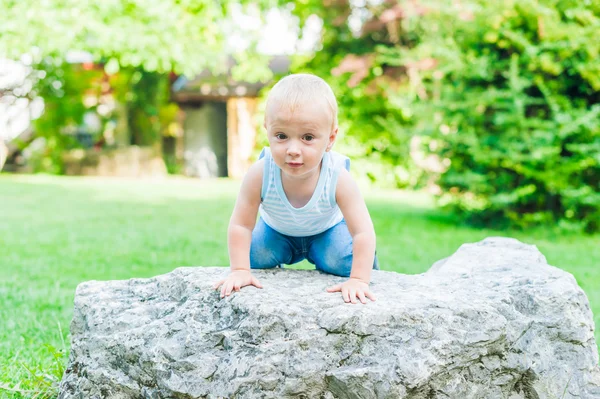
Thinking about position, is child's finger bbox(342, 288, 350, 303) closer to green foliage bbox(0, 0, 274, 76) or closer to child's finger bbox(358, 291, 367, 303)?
child's finger bbox(358, 291, 367, 303)

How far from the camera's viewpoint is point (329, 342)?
2.56 metres

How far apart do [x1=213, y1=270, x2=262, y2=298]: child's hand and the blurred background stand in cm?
103

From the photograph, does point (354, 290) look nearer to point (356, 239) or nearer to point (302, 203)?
point (356, 239)

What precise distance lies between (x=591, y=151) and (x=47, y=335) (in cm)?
738

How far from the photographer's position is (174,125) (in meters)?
24.0

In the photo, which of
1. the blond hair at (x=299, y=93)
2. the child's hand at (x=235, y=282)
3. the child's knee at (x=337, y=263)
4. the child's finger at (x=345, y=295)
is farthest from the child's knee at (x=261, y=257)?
the blond hair at (x=299, y=93)

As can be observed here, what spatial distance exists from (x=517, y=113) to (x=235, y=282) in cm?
686

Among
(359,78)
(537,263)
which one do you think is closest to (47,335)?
(537,263)

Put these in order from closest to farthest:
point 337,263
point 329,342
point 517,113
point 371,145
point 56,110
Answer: point 329,342 → point 337,263 → point 517,113 → point 371,145 → point 56,110

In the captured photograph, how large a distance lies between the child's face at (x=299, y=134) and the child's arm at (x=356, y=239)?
1.01 ft

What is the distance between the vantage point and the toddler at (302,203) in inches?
112

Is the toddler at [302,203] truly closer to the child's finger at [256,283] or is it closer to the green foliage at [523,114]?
the child's finger at [256,283]

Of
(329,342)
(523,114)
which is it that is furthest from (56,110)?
(329,342)

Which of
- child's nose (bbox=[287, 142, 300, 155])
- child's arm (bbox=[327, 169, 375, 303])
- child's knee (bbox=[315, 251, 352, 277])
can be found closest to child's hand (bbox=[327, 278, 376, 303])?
child's arm (bbox=[327, 169, 375, 303])
